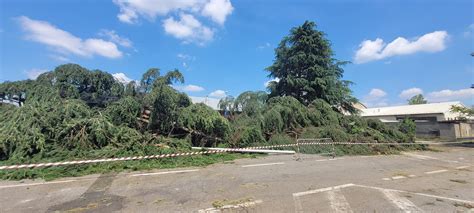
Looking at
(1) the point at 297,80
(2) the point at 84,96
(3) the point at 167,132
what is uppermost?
(1) the point at 297,80

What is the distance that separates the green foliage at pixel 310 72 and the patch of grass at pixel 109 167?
39.9ft

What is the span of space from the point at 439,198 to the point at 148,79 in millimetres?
10744

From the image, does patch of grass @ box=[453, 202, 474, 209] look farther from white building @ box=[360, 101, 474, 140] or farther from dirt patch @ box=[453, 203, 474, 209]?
white building @ box=[360, 101, 474, 140]

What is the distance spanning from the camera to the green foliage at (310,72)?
2003 cm

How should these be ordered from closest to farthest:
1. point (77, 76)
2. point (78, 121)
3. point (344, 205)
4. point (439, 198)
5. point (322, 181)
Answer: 1. point (344, 205)
2. point (439, 198)
3. point (322, 181)
4. point (78, 121)
5. point (77, 76)

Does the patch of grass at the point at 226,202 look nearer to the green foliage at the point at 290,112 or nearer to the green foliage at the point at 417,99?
the green foliage at the point at 290,112

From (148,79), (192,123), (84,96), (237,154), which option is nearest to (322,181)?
(237,154)

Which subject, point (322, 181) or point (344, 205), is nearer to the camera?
point (344, 205)

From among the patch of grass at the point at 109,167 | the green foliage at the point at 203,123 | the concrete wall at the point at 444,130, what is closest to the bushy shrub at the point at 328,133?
the green foliage at the point at 203,123

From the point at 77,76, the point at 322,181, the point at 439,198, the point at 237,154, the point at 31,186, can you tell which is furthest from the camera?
the point at 77,76

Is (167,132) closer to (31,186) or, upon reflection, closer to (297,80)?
(31,186)

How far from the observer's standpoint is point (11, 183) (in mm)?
6219

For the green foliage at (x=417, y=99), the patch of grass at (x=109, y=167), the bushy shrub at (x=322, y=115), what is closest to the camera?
the patch of grass at (x=109, y=167)

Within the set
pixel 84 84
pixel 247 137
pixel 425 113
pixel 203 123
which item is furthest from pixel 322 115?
pixel 425 113
